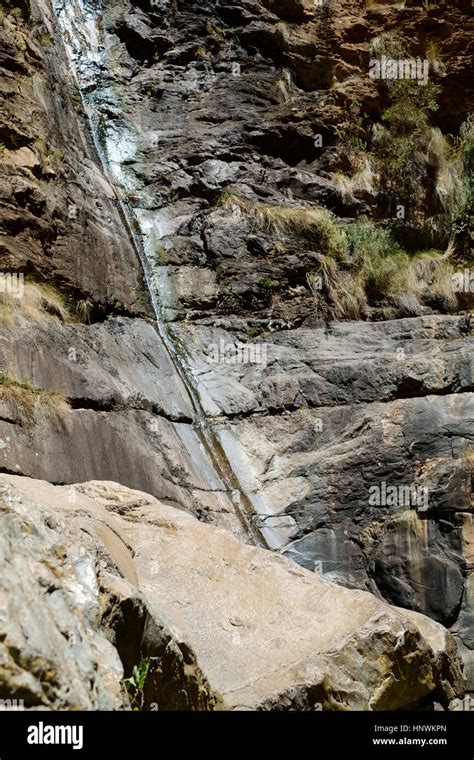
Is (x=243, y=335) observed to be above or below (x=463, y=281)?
below

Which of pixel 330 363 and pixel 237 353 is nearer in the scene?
pixel 330 363

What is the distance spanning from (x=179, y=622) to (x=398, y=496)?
4.69 meters

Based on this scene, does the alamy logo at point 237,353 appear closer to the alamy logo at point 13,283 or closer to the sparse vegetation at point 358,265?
the sparse vegetation at point 358,265

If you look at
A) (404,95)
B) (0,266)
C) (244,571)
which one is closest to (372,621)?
(244,571)

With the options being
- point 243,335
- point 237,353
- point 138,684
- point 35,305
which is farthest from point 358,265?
point 138,684

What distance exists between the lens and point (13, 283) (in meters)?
8.25

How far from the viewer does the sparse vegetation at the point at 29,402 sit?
22.6 ft

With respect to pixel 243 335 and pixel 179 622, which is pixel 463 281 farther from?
pixel 179 622

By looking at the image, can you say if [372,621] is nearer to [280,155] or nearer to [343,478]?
[343,478]

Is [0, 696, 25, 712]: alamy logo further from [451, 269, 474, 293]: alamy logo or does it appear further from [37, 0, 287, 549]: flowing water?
[451, 269, 474, 293]: alamy logo

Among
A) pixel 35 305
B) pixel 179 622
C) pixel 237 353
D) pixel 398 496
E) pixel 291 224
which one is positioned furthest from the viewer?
pixel 291 224

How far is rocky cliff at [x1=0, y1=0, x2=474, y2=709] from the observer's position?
4914 millimetres
